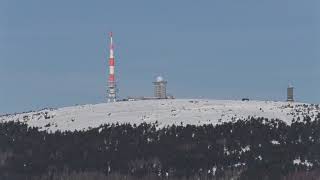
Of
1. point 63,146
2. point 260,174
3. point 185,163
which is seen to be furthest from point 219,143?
point 63,146

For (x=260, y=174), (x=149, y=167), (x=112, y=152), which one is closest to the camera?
(x=260, y=174)

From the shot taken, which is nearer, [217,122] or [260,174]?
[260,174]

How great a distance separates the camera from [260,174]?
16012cm

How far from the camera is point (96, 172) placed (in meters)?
175

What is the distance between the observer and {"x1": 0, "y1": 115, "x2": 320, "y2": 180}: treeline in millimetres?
165375

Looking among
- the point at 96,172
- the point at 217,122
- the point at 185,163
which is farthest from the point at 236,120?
the point at 96,172

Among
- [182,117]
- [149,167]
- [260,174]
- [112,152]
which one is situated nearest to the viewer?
[260,174]

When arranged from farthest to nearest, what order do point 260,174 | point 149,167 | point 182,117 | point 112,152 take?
point 182,117
point 112,152
point 149,167
point 260,174

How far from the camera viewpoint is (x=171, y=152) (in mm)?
178875

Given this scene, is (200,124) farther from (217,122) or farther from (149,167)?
(149,167)

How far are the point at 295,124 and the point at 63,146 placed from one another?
46752 mm

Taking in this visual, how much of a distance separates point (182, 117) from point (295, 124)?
26.8m

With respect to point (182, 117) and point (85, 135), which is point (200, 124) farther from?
point (85, 135)

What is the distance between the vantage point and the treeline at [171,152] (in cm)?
16538
